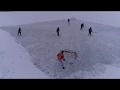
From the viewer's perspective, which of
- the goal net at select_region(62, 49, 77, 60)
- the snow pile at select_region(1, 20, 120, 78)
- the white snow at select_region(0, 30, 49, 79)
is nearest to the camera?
the white snow at select_region(0, 30, 49, 79)

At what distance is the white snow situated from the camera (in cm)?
1159

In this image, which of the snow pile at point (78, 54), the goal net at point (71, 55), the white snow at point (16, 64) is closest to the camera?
the white snow at point (16, 64)

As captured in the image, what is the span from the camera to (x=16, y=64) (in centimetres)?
1305

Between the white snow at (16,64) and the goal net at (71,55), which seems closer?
the white snow at (16,64)

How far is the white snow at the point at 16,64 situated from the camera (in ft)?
38.0

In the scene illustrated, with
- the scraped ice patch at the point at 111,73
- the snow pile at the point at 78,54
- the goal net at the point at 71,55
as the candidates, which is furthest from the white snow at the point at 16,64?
the scraped ice patch at the point at 111,73

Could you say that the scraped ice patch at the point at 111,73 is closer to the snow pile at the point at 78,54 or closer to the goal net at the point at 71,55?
the snow pile at the point at 78,54

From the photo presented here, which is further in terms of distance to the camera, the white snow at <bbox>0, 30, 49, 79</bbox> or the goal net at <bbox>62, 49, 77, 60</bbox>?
the goal net at <bbox>62, 49, 77, 60</bbox>

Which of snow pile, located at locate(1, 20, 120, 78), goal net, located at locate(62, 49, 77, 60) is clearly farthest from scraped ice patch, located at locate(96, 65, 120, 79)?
goal net, located at locate(62, 49, 77, 60)

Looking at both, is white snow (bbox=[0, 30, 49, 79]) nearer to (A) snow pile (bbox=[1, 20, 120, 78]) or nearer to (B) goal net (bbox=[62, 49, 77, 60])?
(A) snow pile (bbox=[1, 20, 120, 78])

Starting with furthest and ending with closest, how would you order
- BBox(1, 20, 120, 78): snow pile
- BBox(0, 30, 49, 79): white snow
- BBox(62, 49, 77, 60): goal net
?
1. BBox(62, 49, 77, 60): goal net
2. BBox(1, 20, 120, 78): snow pile
3. BBox(0, 30, 49, 79): white snow

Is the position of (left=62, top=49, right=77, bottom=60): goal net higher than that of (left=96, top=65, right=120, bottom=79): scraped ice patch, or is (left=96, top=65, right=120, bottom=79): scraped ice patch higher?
(left=62, top=49, right=77, bottom=60): goal net

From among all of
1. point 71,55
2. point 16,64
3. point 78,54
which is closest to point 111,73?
point 78,54
